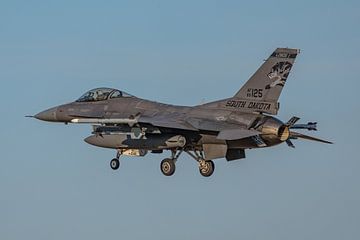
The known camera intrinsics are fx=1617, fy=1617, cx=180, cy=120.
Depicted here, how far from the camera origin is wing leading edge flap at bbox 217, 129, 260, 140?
69500 millimetres

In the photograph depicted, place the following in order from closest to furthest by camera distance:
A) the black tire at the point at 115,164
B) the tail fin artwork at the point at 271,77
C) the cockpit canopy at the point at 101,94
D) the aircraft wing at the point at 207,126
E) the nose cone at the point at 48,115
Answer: the aircraft wing at the point at 207,126 < the tail fin artwork at the point at 271,77 < the black tire at the point at 115,164 < the cockpit canopy at the point at 101,94 < the nose cone at the point at 48,115

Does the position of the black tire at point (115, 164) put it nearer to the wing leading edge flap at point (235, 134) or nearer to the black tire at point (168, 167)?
the black tire at point (168, 167)

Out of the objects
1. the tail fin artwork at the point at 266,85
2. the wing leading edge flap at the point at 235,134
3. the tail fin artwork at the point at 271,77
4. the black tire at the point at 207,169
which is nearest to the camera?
the wing leading edge flap at the point at 235,134

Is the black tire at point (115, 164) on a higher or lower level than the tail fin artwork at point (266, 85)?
lower

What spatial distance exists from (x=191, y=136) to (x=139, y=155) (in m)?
3.13

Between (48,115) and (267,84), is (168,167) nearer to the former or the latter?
(267,84)

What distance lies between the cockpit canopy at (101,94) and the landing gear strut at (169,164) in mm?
4008

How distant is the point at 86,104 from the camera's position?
251 ft

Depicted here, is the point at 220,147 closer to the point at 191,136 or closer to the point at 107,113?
the point at 191,136

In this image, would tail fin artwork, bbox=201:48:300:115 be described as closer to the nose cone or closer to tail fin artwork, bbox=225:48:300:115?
tail fin artwork, bbox=225:48:300:115

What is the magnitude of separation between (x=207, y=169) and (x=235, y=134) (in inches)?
171

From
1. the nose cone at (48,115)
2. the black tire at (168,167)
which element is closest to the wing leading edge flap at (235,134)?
the black tire at (168,167)

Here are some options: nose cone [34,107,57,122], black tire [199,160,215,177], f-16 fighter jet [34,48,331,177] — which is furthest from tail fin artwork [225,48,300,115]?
nose cone [34,107,57,122]

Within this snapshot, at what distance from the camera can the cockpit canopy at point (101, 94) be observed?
76125 millimetres
